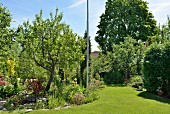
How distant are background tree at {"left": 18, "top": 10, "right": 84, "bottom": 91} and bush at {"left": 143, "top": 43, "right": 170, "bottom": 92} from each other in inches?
195

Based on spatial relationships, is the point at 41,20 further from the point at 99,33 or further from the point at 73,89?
the point at 99,33

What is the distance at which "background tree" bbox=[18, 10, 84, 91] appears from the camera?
559 inches

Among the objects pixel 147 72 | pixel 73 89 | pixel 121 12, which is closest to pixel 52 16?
pixel 73 89

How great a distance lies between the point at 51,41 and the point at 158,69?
7239 mm

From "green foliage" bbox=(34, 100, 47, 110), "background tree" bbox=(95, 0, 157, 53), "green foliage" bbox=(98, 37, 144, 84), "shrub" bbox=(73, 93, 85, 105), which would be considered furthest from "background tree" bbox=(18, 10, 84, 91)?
"background tree" bbox=(95, 0, 157, 53)

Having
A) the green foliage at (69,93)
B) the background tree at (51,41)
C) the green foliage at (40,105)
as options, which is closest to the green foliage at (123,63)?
the background tree at (51,41)

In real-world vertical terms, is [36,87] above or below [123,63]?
below

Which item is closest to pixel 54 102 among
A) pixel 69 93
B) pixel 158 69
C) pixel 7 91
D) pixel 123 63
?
pixel 69 93

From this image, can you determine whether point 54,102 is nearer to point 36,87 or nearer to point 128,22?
point 36,87

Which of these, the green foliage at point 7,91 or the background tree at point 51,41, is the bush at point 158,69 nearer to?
the background tree at point 51,41

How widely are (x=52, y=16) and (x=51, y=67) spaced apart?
10.3ft

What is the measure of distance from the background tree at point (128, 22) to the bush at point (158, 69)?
18579mm

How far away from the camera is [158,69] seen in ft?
52.6

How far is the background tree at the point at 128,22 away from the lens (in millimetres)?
35281
